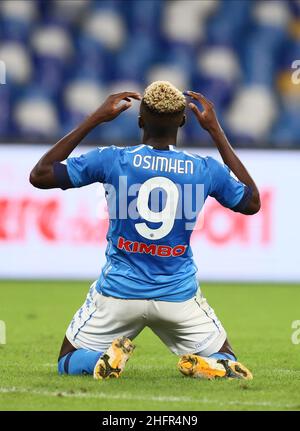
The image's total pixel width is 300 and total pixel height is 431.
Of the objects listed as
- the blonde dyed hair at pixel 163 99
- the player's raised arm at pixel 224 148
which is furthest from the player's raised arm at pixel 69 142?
the player's raised arm at pixel 224 148

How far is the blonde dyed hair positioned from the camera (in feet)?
19.6

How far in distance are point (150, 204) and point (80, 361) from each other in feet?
3.14

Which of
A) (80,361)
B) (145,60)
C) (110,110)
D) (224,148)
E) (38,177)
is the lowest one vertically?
(80,361)

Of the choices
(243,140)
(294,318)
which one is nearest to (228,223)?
(294,318)

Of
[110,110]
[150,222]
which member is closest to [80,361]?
[150,222]

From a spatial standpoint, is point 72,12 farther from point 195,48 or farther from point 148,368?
point 148,368

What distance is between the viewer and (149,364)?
704 cm

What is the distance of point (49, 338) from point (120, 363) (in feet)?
7.70

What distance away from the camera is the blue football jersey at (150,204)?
19.9 feet

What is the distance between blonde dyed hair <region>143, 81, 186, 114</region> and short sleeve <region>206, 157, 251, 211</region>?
402 mm
